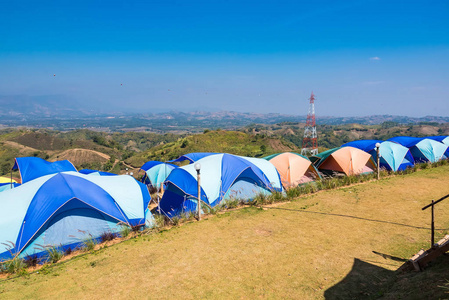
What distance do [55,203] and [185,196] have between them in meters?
4.69

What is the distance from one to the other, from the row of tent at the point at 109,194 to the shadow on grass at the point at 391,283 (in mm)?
6260

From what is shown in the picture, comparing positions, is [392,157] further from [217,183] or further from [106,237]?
[106,237]

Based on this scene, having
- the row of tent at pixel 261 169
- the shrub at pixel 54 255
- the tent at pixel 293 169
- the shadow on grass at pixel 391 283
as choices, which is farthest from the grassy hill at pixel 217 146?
the shadow on grass at pixel 391 283

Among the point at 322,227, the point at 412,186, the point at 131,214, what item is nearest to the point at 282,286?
the point at 322,227

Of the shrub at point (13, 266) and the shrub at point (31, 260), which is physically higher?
the shrub at point (13, 266)

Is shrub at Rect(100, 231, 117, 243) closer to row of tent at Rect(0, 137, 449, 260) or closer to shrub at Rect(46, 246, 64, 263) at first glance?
row of tent at Rect(0, 137, 449, 260)

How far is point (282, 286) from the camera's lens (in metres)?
5.42

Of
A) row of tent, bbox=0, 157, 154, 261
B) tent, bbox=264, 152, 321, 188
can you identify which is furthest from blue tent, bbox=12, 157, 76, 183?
tent, bbox=264, 152, 321, 188

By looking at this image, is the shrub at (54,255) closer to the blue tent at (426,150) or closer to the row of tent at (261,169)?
the row of tent at (261,169)

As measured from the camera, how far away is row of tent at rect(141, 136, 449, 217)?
11.3 m

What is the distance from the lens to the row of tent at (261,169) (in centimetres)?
1134

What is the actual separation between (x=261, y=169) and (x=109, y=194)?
6.95m

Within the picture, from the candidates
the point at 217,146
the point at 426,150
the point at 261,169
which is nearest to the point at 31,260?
the point at 261,169

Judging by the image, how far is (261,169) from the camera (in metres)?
13.0
